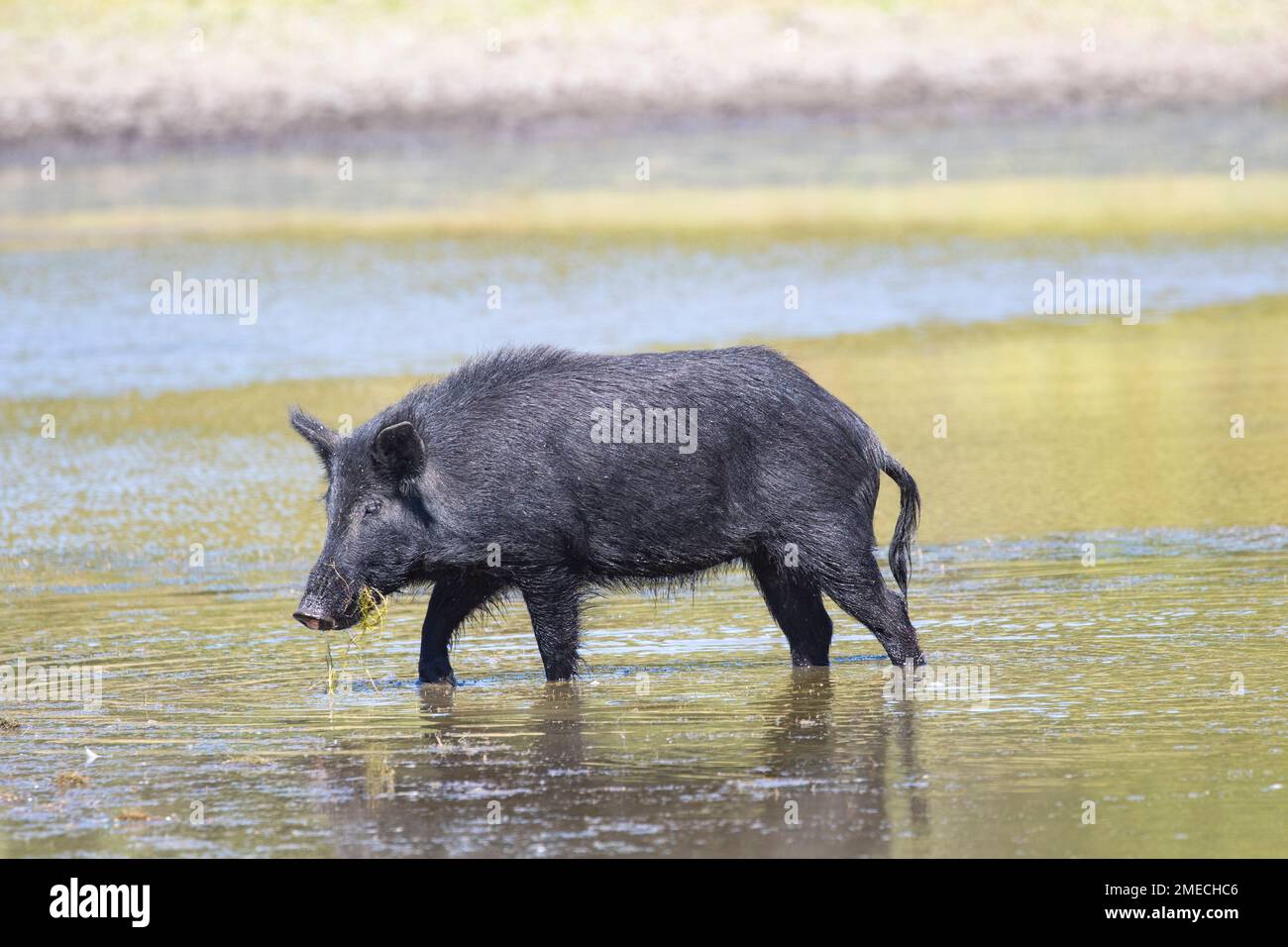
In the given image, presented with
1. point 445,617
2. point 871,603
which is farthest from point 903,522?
point 445,617

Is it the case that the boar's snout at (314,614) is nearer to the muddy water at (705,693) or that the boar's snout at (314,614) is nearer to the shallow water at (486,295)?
the muddy water at (705,693)

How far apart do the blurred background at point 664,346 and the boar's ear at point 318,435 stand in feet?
2.99

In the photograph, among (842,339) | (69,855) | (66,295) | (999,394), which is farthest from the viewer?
(66,295)

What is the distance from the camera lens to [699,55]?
34188 mm

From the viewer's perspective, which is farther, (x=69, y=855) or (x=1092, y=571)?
(x=1092, y=571)

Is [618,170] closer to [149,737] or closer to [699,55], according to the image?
[699,55]

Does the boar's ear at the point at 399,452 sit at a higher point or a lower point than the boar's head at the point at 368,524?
higher

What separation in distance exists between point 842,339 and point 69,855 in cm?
1220

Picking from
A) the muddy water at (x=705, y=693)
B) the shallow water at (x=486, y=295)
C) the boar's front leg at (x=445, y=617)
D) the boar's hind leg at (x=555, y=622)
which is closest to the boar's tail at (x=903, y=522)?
the muddy water at (x=705, y=693)

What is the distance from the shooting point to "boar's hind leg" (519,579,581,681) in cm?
799

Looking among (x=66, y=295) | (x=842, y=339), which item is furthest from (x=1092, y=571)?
(x=66, y=295)

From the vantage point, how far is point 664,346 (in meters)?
17.3

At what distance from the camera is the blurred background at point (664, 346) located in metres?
6.64

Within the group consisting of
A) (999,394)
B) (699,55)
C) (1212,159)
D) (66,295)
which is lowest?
(999,394)
